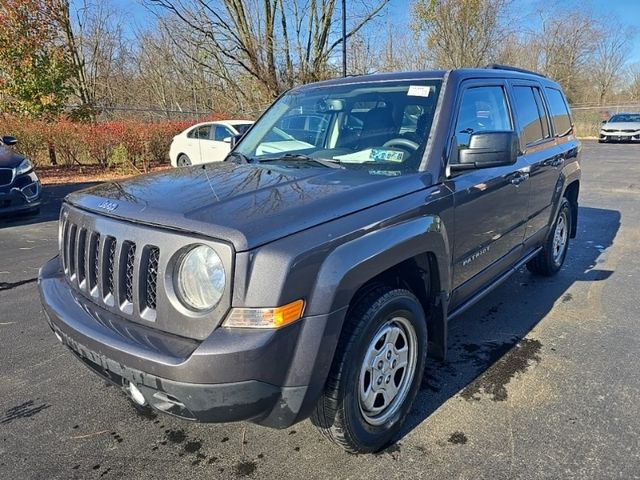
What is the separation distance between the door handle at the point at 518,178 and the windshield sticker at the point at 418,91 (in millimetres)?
1004

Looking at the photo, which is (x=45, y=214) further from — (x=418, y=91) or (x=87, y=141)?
(x=418, y=91)

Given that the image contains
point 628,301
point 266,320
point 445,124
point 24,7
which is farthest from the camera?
point 24,7

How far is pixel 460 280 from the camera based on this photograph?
3.13 m

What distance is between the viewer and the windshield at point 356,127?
2910 mm

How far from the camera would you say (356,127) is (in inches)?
126

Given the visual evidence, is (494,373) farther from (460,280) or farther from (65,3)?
(65,3)

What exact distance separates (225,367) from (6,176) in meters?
7.27

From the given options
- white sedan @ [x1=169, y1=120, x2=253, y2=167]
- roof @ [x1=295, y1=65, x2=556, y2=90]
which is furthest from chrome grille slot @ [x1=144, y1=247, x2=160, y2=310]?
white sedan @ [x1=169, y1=120, x2=253, y2=167]

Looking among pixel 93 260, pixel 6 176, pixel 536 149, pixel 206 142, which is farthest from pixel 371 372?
pixel 206 142

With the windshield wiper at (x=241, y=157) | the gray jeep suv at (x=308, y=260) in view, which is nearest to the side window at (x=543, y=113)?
the gray jeep suv at (x=308, y=260)

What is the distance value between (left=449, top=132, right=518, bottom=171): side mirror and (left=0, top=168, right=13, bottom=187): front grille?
720 cm

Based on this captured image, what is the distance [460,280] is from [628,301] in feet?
7.71

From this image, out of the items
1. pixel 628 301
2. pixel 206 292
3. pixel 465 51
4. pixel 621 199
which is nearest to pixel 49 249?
pixel 206 292

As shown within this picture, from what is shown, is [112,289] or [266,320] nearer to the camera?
[266,320]
